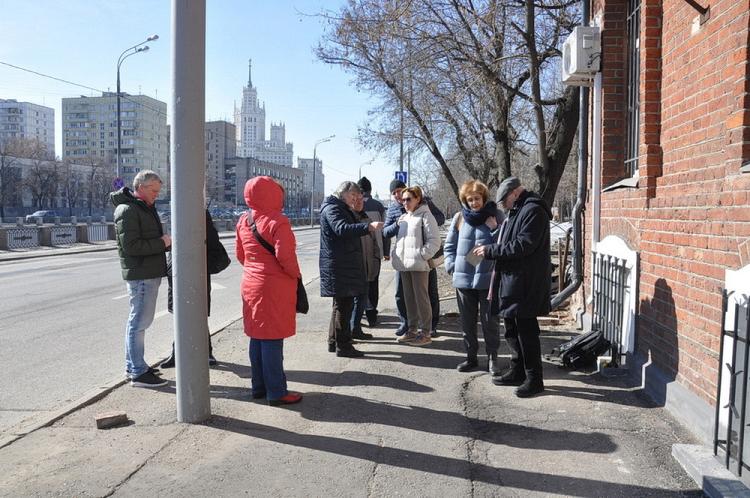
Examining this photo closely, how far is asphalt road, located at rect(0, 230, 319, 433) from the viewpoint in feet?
18.6

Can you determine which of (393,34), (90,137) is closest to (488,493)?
(393,34)

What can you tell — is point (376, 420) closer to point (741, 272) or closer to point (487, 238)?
point (487, 238)

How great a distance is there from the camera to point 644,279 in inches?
214

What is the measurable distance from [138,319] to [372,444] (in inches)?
102

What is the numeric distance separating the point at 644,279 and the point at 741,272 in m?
1.92

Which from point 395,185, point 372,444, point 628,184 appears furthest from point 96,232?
point 372,444

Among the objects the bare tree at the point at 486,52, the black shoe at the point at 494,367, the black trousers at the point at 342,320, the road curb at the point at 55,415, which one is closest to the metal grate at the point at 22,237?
the bare tree at the point at 486,52

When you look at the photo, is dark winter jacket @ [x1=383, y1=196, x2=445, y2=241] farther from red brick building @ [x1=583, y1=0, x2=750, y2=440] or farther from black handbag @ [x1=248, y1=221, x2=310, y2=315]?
black handbag @ [x1=248, y1=221, x2=310, y2=315]

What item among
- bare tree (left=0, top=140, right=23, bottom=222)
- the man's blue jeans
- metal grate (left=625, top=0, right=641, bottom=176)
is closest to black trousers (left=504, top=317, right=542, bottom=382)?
metal grate (left=625, top=0, right=641, bottom=176)

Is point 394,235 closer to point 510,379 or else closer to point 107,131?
point 510,379

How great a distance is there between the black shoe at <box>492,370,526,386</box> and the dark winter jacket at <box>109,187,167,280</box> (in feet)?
10.5

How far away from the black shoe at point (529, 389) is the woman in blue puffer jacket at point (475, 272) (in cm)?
55

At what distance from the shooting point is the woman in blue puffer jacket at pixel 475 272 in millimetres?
5816

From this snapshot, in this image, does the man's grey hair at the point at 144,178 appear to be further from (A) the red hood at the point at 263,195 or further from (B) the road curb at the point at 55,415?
(B) the road curb at the point at 55,415
